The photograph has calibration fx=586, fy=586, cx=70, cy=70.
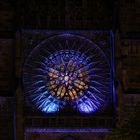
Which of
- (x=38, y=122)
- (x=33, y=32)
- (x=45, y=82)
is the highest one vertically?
(x=33, y=32)

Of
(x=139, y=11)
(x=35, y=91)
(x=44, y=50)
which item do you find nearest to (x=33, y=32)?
(x=44, y=50)

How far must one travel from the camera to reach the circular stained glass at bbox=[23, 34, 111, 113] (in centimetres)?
2634

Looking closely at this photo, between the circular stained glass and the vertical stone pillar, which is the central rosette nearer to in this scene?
the circular stained glass

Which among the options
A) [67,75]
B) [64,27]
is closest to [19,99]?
[67,75]

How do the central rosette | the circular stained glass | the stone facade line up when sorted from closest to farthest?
the stone facade
the circular stained glass
the central rosette

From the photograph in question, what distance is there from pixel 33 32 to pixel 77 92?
3.42 meters

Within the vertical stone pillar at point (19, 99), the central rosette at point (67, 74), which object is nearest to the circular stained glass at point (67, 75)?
Result: the central rosette at point (67, 74)

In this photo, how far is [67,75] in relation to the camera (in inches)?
1058

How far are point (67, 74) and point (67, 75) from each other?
0.05 meters

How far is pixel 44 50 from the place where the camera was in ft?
88.1

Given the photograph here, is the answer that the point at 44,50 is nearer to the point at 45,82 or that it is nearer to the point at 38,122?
the point at 45,82

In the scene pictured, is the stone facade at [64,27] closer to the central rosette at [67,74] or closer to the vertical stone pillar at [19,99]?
the vertical stone pillar at [19,99]

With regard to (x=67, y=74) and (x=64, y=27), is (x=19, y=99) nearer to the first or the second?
(x=67, y=74)

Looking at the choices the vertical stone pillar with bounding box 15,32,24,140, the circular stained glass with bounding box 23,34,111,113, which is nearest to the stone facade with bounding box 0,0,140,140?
the vertical stone pillar with bounding box 15,32,24,140
